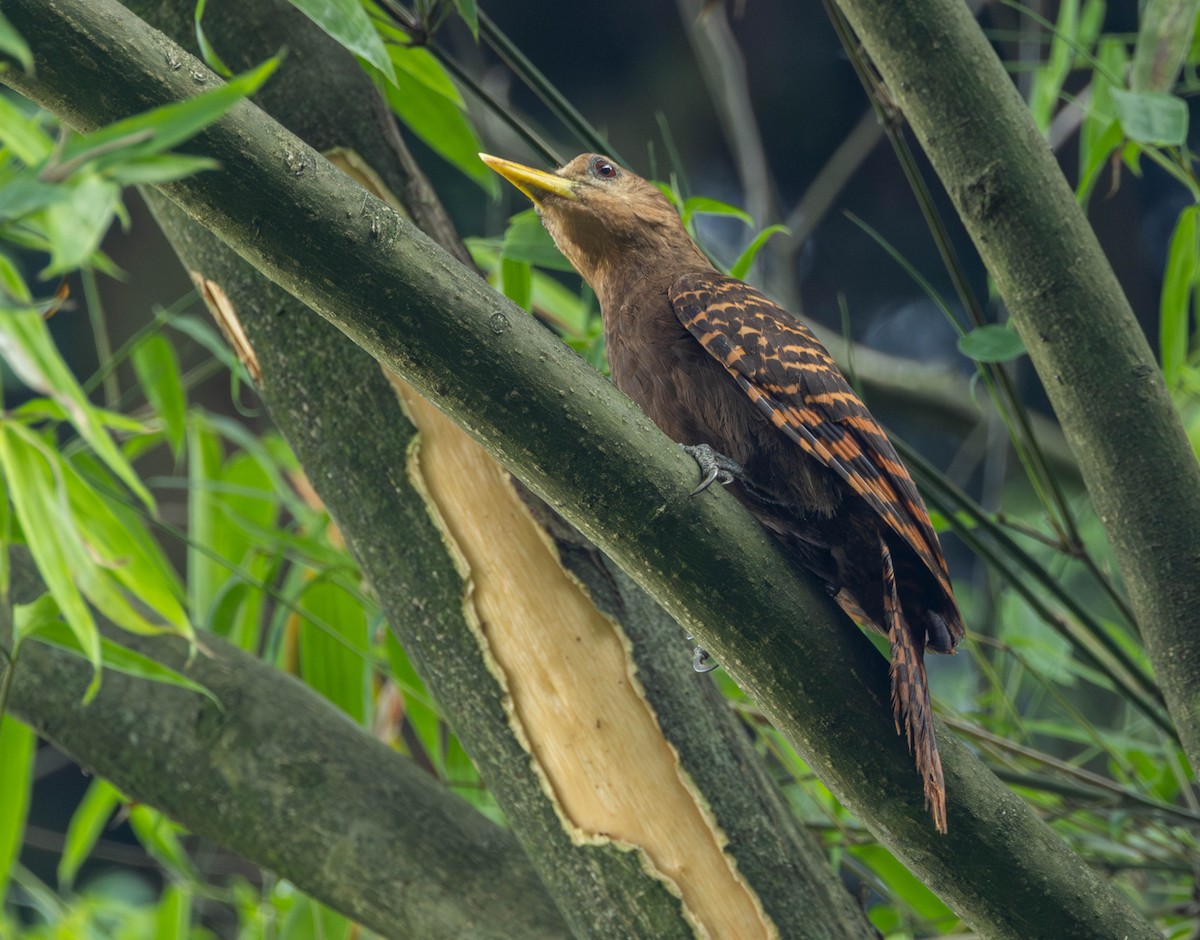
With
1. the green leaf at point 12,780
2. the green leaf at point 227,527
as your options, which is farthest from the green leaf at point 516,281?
the green leaf at point 12,780

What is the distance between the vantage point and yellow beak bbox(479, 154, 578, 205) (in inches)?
69.3

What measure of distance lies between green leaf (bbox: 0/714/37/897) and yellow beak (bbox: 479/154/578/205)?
0.99 meters

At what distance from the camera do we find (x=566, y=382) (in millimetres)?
939

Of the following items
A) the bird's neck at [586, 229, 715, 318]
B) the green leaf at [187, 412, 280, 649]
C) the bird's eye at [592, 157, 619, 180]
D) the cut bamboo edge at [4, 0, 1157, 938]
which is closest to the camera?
the cut bamboo edge at [4, 0, 1157, 938]

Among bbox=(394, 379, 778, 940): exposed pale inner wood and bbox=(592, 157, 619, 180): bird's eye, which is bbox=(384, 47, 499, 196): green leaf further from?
bbox=(394, 379, 778, 940): exposed pale inner wood

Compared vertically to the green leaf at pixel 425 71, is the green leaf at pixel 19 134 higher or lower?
lower

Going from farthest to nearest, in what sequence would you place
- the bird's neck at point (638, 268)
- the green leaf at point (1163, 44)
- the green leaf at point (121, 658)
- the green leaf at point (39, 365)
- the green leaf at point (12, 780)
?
the bird's neck at point (638, 268) < the green leaf at point (12, 780) < the green leaf at point (1163, 44) < the green leaf at point (121, 658) < the green leaf at point (39, 365)

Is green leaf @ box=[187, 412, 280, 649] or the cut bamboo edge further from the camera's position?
green leaf @ box=[187, 412, 280, 649]

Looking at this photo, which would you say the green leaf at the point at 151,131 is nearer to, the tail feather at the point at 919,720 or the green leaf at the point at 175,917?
the tail feather at the point at 919,720

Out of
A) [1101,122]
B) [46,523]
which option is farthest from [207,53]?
[1101,122]

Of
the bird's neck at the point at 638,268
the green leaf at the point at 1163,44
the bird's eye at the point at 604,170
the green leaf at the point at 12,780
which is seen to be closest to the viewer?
the green leaf at the point at 1163,44

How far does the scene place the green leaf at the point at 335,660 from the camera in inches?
71.8

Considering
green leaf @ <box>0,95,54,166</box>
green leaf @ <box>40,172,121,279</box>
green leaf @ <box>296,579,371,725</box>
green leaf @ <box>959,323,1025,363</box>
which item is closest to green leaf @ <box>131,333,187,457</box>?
green leaf @ <box>296,579,371,725</box>

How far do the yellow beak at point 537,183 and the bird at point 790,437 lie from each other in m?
0.06
